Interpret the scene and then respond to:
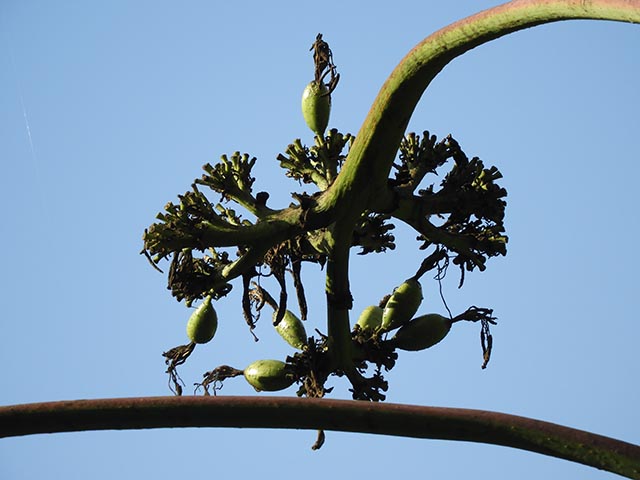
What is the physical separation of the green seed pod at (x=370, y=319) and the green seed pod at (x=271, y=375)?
0.67 meters

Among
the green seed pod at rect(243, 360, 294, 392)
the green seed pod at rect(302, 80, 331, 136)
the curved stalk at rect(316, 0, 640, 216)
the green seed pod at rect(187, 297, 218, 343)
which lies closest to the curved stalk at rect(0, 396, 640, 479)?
the curved stalk at rect(316, 0, 640, 216)

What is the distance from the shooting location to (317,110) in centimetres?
753

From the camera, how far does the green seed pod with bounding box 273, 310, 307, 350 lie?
25.1ft

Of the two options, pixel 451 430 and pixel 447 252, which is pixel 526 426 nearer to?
pixel 451 430

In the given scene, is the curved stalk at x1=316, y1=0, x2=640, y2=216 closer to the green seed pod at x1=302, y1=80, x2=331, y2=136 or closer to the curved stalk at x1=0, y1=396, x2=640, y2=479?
the green seed pod at x1=302, y1=80, x2=331, y2=136

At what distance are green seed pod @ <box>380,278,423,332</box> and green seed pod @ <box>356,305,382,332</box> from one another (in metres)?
0.10

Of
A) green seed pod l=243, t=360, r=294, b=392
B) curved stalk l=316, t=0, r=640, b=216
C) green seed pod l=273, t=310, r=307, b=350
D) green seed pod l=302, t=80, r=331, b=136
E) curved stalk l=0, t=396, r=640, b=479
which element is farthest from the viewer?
green seed pod l=273, t=310, r=307, b=350

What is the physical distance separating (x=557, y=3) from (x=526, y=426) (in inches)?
68.9

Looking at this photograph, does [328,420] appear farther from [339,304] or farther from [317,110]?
[317,110]

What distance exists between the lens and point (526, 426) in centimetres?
411

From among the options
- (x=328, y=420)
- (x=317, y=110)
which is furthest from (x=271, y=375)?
(x=328, y=420)

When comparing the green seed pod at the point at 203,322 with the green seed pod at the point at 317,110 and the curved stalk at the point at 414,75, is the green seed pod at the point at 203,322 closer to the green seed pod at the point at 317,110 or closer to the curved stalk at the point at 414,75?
the curved stalk at the point at 414,75

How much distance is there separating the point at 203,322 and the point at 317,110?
1.62 metres

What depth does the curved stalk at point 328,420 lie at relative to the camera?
4.10m
